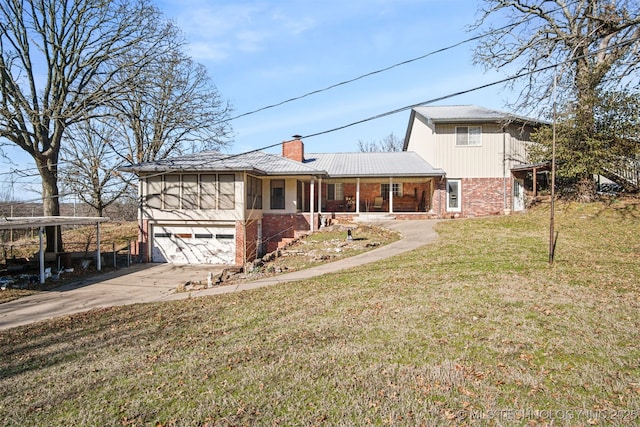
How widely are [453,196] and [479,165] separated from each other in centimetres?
219

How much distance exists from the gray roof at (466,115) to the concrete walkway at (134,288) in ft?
24.2

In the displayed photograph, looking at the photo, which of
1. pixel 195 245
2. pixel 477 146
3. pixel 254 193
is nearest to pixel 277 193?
pixel 254 193

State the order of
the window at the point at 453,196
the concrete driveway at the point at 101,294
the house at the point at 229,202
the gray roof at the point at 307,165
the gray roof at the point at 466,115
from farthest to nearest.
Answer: the window at the point at 453,196, the gray roof at the point at 466,115, the house at the point at 229,202, the gray roof at the point at 307,165, the concrete driveway at the point at 101,294

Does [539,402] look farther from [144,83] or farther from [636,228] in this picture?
[144,83]

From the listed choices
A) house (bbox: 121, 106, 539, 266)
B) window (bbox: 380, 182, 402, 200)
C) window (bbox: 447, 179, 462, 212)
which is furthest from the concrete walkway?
window (bbox: 380, 182, 402, 200)

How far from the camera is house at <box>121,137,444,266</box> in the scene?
17.0 meters

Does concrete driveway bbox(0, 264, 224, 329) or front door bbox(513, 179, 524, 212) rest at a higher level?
front door bbox(513, 179, 524, 212)

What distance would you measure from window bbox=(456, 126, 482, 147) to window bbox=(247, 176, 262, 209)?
1128 cm

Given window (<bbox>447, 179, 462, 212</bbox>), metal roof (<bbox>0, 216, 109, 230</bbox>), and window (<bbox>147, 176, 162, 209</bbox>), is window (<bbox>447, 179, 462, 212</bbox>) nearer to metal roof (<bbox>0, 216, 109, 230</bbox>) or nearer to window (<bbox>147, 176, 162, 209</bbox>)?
window (<bbox>147, 176, 162, 209</bbox>)

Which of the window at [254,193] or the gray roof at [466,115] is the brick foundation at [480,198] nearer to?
the gray roof at [466,115]

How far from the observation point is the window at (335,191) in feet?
77.3

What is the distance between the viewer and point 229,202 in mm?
17047

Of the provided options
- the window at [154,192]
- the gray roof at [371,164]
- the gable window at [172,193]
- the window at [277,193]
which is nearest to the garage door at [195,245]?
the gable window at [172,193]

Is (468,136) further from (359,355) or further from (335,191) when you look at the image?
(359,355)
